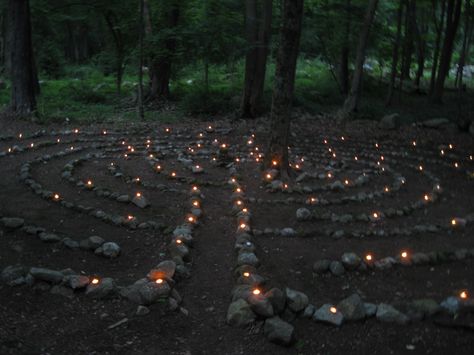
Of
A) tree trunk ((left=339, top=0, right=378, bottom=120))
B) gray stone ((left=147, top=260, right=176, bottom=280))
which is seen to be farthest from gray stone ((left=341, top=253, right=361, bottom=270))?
tree trunk ((left=339, top=0, right=378, bottom=120))

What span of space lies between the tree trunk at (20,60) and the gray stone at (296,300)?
44.5 ft

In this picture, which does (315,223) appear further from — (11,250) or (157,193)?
(11,250)

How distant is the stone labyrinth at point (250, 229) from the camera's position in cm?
570

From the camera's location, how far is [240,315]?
17.4 feet

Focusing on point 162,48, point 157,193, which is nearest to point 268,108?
point 162,48

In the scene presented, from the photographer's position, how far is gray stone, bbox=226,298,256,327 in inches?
207

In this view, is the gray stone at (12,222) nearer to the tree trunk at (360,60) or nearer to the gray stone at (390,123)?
the tree trunk at (360,60)

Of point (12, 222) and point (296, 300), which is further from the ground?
point (12, 222)

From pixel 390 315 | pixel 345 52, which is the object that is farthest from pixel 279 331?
pixel 345 52

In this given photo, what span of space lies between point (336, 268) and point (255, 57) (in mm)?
12040

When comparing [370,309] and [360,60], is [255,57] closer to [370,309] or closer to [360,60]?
[360,60]

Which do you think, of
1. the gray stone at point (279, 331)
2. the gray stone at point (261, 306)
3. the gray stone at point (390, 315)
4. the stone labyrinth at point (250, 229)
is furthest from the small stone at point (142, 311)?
the gray stone at point (390, 315)

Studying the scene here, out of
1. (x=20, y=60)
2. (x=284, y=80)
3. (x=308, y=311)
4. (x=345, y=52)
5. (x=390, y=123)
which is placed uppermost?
(x=345, y=52)

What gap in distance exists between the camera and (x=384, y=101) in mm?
23953
